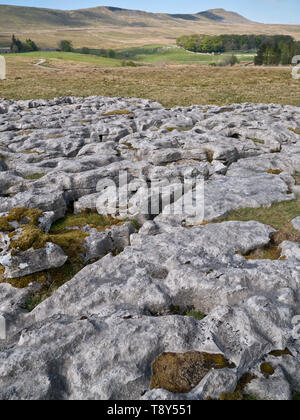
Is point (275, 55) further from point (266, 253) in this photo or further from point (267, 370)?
point (267, 370)

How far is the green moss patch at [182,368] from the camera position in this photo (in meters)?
8.30

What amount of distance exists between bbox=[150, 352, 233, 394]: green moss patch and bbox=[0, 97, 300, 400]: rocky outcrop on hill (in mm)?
29

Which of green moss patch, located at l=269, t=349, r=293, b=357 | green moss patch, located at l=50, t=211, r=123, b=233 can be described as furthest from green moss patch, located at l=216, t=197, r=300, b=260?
green moss patch, located at l=50, t=211, r=123, b=233

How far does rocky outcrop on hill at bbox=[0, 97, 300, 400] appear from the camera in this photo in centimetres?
857

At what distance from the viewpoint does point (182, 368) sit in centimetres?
862

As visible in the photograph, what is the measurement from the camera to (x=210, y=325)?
9.76 metres

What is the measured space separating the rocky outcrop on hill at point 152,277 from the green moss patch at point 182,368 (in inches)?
1.1

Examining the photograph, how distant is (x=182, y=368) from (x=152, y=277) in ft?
13.4

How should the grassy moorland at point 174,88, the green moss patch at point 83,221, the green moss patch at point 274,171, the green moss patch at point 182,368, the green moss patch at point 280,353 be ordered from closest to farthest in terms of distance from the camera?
the green moss patch at point 182,368 → the green moss patch at point 280,353 → the green moss patch at point 83,221 → the green moss patch at point 274,171 → the grassy moorland at point 174,88

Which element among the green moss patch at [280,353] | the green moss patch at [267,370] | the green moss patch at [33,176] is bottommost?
the green moss patch at [267,370]

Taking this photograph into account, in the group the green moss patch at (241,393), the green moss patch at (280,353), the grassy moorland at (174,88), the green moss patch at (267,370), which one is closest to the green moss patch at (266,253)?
the green moss patch at (280,353)

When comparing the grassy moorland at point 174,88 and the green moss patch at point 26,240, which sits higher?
the grassy moorland at point 174,88

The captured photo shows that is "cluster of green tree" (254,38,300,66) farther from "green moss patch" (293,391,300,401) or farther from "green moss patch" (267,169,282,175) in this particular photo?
"green moss patch" (293,391,300,401)

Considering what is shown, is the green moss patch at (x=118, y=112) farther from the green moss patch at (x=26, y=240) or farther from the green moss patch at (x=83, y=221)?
the green moss patch at (x=26, y=240)
